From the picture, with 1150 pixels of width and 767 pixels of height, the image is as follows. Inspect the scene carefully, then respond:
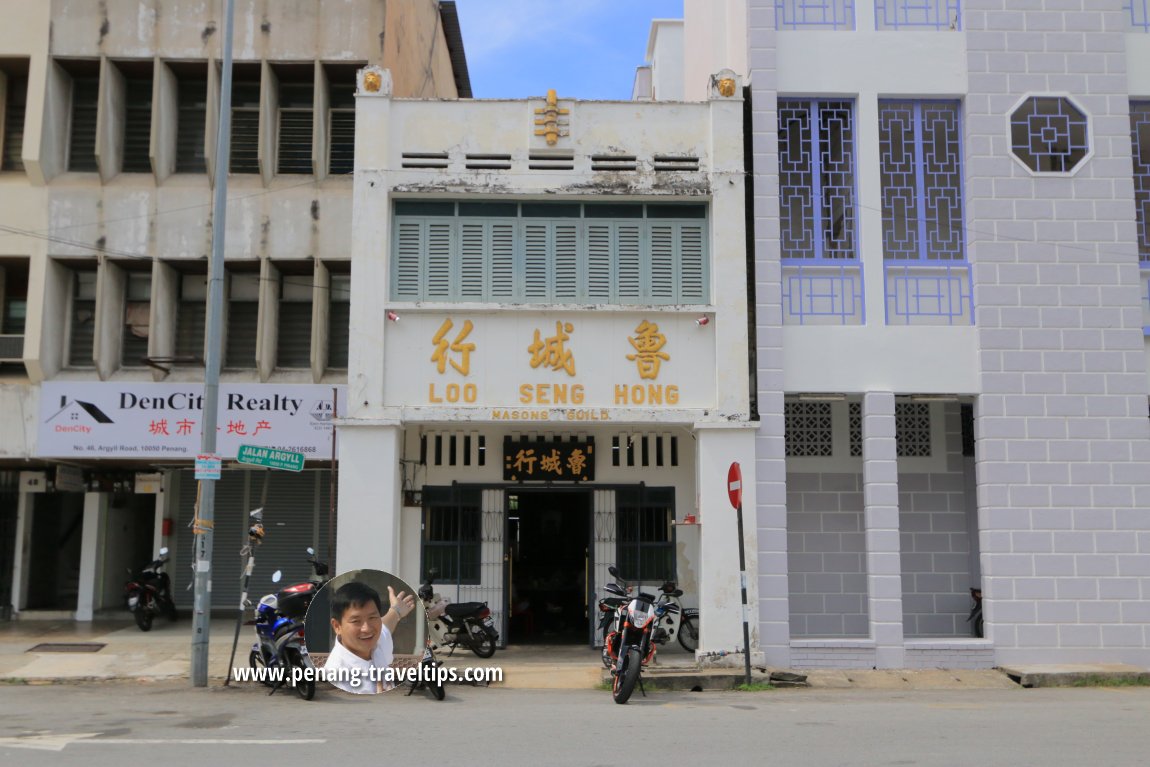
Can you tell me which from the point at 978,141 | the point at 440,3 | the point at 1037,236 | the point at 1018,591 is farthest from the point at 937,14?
the point at 440,3

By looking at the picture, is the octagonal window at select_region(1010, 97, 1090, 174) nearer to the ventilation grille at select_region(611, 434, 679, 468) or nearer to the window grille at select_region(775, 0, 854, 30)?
the window grille at select_region(775, 0, 854, 30)

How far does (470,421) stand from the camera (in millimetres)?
14578

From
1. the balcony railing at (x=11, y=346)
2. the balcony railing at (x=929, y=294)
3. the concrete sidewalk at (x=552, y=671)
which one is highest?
the balcony railing at (x=929, y=294)

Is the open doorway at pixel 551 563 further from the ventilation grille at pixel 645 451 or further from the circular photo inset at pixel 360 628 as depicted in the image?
the circular photo inset at pixel 360 628

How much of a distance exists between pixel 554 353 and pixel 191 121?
26.1ft

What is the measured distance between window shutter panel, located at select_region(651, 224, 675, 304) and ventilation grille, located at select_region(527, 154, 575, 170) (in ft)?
4.91

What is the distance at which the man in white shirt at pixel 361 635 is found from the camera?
420 inches

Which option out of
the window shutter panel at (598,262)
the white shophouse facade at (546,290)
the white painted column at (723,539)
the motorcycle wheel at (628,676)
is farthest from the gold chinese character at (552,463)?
the motorcycle wheel at (628,676)

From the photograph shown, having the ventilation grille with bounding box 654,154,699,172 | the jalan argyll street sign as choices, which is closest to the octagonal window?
the ventilation grille with bounding box 654,154,699,172

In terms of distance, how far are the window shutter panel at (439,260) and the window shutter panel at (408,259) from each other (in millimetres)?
153

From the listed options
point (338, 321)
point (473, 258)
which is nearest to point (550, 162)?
point (473, 258)

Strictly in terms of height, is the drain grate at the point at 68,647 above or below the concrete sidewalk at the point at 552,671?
above

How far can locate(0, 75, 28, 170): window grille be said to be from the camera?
17438mm

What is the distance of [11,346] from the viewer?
669 inches
